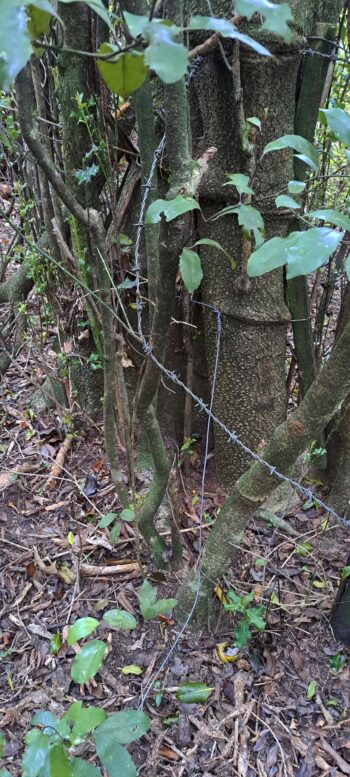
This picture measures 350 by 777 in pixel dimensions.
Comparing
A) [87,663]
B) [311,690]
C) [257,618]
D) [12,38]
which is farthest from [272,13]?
[311,690]

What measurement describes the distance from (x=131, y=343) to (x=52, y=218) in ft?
1.63

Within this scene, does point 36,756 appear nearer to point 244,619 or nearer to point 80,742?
point 80,742

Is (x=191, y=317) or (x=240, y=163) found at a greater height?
(x=240, y=163)

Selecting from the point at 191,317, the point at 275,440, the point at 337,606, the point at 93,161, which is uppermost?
the point at 93,161

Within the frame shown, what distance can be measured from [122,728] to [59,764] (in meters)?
0.16

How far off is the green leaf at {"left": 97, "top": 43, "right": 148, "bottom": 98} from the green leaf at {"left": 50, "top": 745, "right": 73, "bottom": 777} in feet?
3.24

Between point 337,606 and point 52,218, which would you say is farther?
point 52,218

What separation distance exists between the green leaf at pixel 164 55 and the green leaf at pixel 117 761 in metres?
1.05

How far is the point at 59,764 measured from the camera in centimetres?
86

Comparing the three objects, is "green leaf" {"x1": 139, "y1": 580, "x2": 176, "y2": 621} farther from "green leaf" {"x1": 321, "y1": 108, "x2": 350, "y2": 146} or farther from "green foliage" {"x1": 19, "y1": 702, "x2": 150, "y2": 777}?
"green leaf" {"x1": 321, "y1": 108, "x2": 350, "y2": 146}

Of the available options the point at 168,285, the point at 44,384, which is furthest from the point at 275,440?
the point at 44,384

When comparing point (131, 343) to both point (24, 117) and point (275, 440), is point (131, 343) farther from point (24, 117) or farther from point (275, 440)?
point (24, 117)

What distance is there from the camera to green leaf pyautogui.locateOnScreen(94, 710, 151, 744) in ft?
3.15

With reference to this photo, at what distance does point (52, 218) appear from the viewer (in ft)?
5.57
